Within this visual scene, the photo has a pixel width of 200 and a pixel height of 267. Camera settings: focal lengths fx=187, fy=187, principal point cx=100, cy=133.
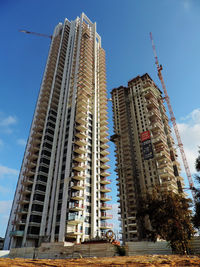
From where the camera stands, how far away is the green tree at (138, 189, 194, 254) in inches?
956

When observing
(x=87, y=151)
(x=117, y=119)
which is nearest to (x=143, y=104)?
(x=117, y=119)

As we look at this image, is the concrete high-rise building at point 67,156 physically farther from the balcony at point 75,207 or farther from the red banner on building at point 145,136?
the red banner on building at point 145,136

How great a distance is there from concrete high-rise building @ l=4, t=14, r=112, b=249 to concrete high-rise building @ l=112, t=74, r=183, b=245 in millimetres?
26441

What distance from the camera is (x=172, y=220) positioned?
85.4 feet

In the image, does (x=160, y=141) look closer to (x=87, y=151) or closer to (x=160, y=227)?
(x=87, y=151)

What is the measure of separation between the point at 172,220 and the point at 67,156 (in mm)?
36581

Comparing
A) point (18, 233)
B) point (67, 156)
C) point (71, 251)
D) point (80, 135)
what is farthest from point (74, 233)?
point (80, 135)

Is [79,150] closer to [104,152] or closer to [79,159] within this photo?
[79,159]

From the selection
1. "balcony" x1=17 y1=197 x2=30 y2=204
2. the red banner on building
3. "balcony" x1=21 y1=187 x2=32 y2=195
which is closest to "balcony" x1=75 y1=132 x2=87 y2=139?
"balcony" x1=21 y1=187 x2=32 y2=195

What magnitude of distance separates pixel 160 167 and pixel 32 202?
53740 millimetres

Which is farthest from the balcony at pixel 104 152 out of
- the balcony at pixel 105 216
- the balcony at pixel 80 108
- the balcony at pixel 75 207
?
the balcony at pixel 75 207

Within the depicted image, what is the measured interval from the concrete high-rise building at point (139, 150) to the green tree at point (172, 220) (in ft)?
149

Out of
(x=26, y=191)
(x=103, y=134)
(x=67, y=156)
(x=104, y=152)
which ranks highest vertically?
(x=103, y=134)

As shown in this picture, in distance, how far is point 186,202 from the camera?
2922 cm
